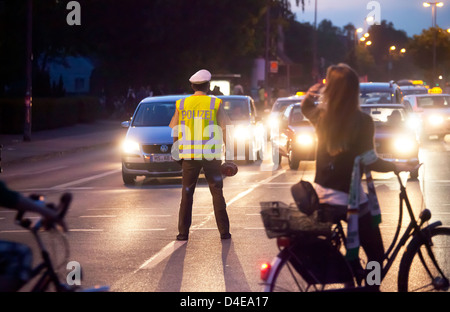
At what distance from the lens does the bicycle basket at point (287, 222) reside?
18.0ft

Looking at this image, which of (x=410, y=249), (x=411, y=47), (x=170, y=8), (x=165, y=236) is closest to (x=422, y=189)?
(x=165, y=236)

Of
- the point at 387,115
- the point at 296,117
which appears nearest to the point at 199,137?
the point at 387,115

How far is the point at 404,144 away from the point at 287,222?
41.6 feet

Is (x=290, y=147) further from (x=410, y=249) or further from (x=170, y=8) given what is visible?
(x=170, y=8)

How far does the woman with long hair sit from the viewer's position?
594cm

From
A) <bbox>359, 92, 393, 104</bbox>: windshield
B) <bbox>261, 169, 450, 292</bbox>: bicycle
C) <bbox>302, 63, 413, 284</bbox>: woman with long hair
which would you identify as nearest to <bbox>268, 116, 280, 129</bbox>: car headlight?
<bbox>359, 92, 393, 104</bbox>: windshield

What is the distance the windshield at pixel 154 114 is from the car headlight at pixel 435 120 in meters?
14.2

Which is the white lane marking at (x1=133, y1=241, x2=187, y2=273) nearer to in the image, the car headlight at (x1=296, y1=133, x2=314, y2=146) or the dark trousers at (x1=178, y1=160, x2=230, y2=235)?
the dark trousers at (x1=178, y1=160, x2=230, y2=235)

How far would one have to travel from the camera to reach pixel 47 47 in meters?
50.3

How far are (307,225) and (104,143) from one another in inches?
1015

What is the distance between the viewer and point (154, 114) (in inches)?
727

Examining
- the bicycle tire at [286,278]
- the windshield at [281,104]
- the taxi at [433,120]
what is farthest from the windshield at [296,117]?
the bicycle tire at [286,278]

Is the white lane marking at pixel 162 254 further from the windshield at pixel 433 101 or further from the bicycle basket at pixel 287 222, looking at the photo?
the windshield at pixel 433 101

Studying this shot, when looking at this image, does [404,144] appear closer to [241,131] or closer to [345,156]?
[241,131]
